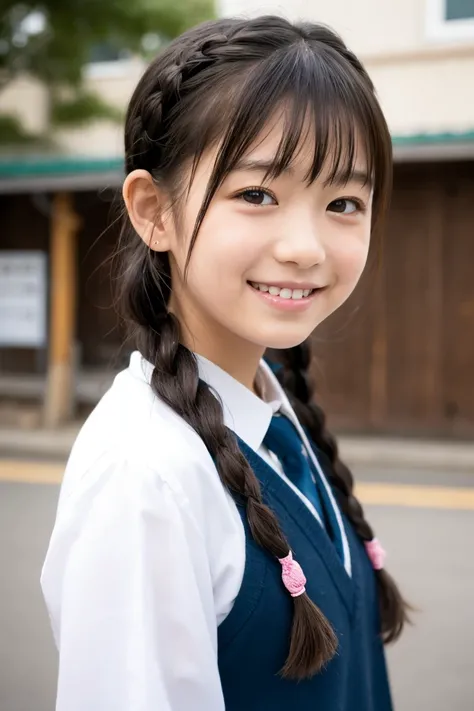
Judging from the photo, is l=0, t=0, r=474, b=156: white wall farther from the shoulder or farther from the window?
the shoulder

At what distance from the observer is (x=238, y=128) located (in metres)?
1.01

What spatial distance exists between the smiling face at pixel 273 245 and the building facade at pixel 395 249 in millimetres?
6360

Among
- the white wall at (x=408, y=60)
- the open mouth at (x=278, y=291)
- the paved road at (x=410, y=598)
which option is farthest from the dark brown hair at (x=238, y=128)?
the white wall at (x=408, y=60)

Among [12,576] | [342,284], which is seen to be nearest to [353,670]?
[342,284]

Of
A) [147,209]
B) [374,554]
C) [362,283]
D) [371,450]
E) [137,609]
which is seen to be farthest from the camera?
[371,450]

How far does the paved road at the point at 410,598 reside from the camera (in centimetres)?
325

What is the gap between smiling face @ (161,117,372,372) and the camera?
1013 millimetres

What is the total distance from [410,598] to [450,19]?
768 cm

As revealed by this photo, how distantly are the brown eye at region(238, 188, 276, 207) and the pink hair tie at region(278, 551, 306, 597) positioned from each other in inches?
19.0

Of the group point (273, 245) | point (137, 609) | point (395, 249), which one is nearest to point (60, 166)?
point (395, 249)

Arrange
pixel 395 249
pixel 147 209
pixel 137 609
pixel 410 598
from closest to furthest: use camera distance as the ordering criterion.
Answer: pixel 137 609, pixel 147 209, pixel 410 598, pixel 395 249

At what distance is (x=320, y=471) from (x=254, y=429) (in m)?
0.24

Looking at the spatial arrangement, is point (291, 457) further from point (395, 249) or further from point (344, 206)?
point (395, 249)

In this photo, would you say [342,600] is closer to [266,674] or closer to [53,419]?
[266,674]
